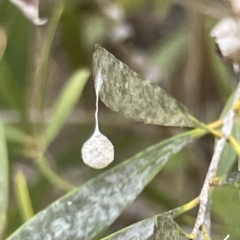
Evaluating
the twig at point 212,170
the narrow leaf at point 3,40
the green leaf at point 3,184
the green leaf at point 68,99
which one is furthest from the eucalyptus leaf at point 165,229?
the narrow leaf at point 3,40

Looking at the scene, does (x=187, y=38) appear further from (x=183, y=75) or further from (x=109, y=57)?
(x=109, y=57)

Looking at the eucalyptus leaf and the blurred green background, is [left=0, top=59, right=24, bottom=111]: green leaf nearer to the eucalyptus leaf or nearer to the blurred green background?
the blurred green background

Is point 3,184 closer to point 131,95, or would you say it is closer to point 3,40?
point 131,95

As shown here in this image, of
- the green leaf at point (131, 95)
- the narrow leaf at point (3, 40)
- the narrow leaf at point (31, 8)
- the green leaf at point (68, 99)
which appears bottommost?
the green leaf at point (68, 99)

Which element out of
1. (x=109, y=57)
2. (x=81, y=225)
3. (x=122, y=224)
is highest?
(x=109, y=57)

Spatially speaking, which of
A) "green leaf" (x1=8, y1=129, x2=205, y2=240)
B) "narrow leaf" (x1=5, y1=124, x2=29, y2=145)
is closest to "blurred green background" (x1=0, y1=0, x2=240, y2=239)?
"narrow leaf" (x1=5, y1=124, x2=29, y2=145)

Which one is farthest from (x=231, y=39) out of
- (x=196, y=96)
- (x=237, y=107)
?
(x=196, y=96)

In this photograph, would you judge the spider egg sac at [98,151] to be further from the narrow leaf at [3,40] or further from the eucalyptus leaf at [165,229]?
the narrow leaf at [3,40]
